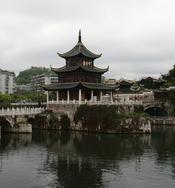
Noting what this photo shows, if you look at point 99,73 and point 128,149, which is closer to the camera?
point 128,149

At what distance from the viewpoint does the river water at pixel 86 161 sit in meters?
32.0

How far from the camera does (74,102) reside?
67.7m

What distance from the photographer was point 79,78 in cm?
7162

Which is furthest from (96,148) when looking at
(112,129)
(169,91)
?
(169,91)

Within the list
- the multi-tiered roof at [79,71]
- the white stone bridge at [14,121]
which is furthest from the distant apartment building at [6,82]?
the white stone bridge at [14,121]

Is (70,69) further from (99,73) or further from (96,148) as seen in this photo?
(96,148)

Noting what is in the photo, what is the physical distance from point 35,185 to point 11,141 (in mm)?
23377

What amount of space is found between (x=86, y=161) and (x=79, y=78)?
1293 inches

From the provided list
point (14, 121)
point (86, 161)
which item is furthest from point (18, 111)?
point (86, 161)

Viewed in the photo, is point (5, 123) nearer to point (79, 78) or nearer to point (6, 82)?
point (79, 78)

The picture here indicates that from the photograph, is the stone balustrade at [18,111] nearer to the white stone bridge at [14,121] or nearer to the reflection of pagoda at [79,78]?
the white stone bridge at [14,121]

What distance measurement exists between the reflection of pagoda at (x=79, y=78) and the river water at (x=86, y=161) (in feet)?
40.2

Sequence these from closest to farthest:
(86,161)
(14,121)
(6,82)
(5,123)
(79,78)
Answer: (86,161), (14,121), (5,123), (79,78), (6,82)

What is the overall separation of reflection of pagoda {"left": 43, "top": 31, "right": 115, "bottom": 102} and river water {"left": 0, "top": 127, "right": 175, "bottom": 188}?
1225 centimetres
